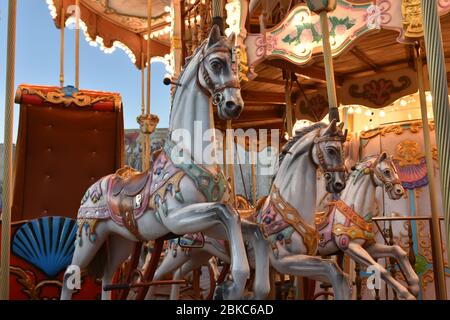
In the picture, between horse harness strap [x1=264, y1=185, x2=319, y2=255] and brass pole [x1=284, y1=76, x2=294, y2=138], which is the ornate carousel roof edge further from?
horse harness strap [x1=264, y1=185, x2=319, y2=255]

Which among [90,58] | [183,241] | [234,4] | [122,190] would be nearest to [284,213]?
[183,241]

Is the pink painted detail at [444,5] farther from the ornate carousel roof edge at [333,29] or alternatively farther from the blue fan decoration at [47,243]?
the blue fan decoration at [47,243]

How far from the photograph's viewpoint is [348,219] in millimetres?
3809

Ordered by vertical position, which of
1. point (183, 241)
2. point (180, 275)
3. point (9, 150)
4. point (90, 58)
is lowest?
point (180, 275)

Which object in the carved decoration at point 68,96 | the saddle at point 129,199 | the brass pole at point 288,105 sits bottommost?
the saddle at point 129,199

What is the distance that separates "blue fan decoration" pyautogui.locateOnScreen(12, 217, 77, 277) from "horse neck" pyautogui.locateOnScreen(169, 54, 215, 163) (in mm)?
1036

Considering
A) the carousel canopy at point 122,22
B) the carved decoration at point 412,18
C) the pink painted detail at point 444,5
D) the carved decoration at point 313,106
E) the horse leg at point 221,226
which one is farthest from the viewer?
the carousel canopy at point 122,22

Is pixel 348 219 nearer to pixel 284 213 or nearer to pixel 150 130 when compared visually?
pixel 284 213

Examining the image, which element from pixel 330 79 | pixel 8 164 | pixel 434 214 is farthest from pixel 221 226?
pixel 434 214

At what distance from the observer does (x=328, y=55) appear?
3318 millimetres

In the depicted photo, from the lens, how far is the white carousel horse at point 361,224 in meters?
3.61

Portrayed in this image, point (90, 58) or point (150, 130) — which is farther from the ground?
point (90, 58)

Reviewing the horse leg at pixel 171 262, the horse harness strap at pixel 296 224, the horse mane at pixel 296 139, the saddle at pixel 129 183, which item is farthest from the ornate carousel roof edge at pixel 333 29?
the saddle at pixel 129 183

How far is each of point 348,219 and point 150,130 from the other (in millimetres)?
2905
